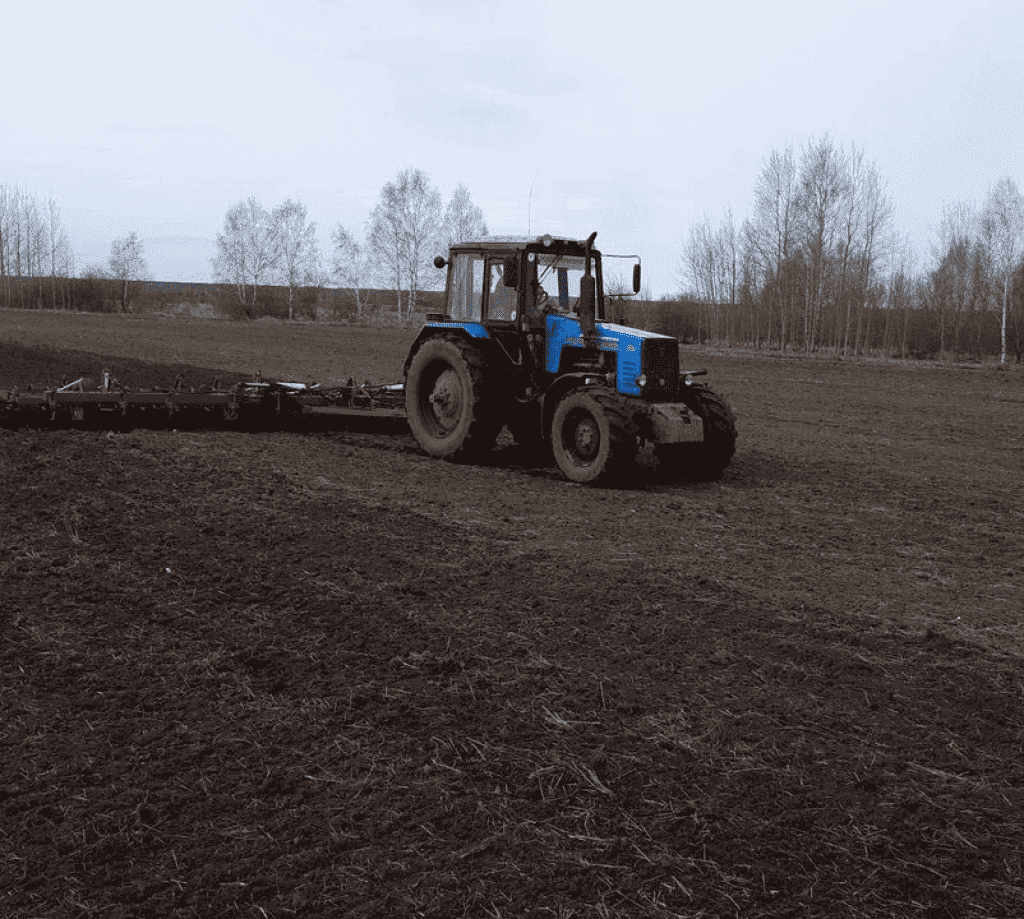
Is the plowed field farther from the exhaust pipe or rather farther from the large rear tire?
the exhaust pipe

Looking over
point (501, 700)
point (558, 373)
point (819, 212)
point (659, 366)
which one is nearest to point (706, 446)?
point (659, 366)

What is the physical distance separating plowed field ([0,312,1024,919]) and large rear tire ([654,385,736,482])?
70 centimetres

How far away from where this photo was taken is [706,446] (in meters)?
10.6

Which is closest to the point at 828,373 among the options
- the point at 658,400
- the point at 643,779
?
the point at 658,400

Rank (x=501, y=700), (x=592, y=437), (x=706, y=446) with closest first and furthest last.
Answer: (x=501, y=700), (x=592, y=437), (x=706, y=446)

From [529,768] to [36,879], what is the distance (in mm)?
1812

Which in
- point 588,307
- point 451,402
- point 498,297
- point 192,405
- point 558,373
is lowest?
point 192,405

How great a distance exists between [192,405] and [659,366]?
601cm

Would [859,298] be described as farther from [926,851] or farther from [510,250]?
[926,851]

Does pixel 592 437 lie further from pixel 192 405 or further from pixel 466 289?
pixel 192 405

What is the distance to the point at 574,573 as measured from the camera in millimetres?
6945

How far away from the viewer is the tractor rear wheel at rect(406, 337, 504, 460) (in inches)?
427

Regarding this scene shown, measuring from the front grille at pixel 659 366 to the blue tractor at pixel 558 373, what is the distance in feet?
0.04

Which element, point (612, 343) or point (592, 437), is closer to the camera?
point (592, 437)
